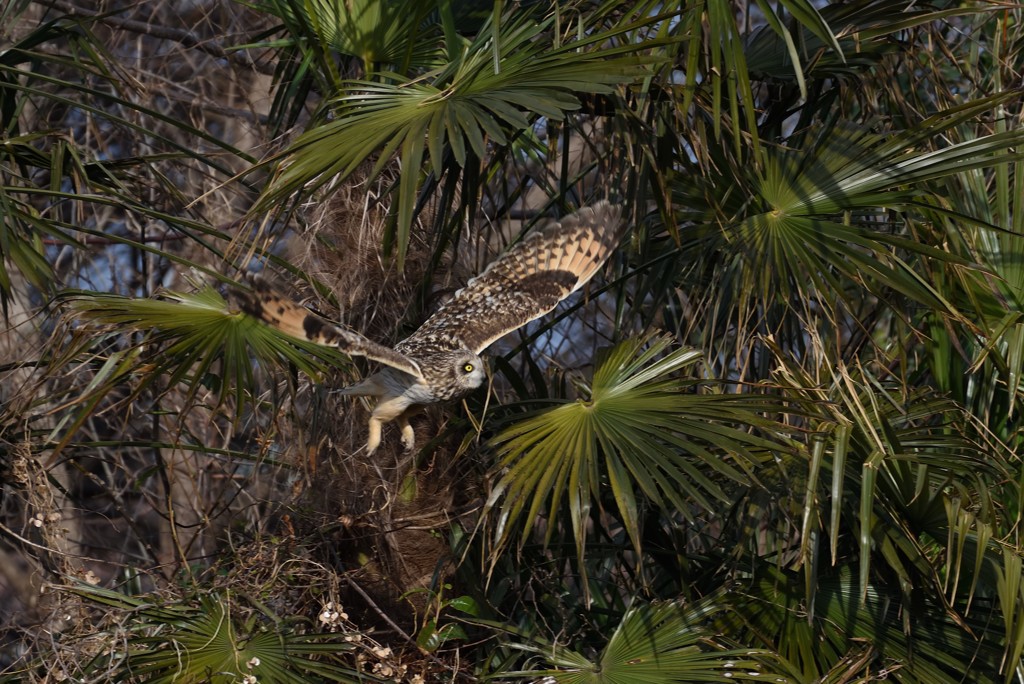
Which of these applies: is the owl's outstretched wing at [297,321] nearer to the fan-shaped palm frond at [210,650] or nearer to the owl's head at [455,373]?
the owl's head at [455,373]

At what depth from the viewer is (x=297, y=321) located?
247 cm

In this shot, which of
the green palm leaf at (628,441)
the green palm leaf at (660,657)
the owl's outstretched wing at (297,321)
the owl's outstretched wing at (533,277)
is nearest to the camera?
the owl's outstretched wing at (297,321)

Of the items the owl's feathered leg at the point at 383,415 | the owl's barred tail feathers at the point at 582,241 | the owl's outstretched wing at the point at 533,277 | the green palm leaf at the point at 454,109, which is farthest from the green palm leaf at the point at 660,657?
the green palm leaf at the point at 454,109

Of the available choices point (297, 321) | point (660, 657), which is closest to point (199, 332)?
point (297, 321)

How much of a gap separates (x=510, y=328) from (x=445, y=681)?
1.04m

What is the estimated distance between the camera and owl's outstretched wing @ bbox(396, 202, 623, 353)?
10.9 feet

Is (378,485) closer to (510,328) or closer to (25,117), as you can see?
(510,328)

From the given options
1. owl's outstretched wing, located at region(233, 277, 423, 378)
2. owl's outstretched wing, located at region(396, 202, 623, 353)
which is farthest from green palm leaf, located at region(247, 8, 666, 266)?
owl's outstretched wing, located at region(396, 202, 623, 353)

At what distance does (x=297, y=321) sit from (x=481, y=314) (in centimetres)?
96

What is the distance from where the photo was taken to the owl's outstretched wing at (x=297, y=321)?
2385 millimetres

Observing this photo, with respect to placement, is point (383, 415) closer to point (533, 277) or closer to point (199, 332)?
point (199, 332)

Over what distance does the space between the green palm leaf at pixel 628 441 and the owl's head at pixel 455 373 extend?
0.22m

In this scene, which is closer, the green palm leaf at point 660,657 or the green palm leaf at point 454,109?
the green palm leaf at point 454,109

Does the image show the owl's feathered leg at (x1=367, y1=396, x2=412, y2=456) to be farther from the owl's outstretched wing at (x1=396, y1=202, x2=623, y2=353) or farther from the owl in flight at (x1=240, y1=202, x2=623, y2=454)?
the owl's outstretched wing at (x1=396, y1=202, x2=623, y2=353)
